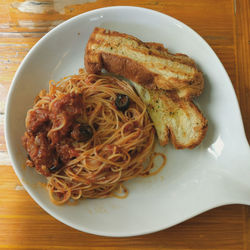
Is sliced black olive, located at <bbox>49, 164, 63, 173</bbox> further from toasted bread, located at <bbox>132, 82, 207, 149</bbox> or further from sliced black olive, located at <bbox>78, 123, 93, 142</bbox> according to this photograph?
toasted bread, located at <bbox>132, 82, 207, 149</bbox>

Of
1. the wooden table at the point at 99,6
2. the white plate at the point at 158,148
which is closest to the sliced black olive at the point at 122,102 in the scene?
the white plate at the point at 158,148

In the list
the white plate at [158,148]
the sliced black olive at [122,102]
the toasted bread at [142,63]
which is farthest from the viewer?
the sliced black olive at [122,102]

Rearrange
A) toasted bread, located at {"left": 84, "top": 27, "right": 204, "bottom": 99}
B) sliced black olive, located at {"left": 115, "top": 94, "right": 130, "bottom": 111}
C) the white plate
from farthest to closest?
sliced black olive, located at {"left": 115, "top": 94, "right": 130, "bottom": 111} < toasted bread, located at {"left": 84, "top": 27, "right": 204, "bottom": 99} < the white plate

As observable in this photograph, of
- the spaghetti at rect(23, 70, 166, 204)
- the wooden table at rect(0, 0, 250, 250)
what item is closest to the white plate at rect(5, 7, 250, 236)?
the spaghetti at rect(23, 70, 166, 204)

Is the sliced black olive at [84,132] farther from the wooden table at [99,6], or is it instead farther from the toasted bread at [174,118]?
the wooden table at [99,6]

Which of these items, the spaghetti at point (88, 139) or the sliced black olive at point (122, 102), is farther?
the sliced black olive at point (122, 102)

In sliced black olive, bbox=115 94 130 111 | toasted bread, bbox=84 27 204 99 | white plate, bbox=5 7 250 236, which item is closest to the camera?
white plate, bbox=5 7 250 236
